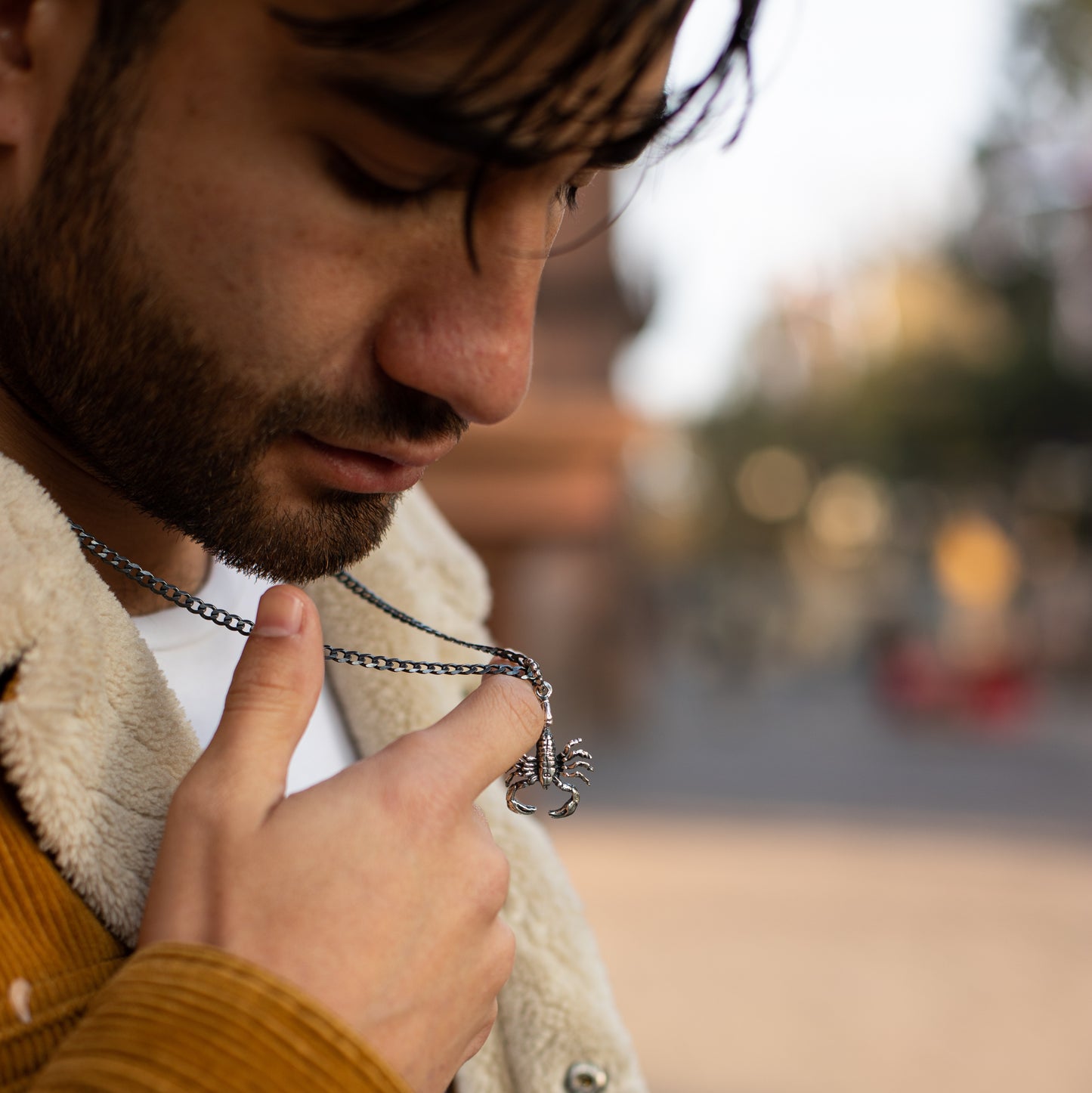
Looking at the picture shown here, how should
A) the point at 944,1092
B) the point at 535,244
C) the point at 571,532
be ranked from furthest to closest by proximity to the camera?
→ the point at 571,532, the point at 944,1092, the point at 535,244

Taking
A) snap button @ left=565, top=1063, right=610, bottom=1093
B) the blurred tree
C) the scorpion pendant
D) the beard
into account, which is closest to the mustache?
the beard

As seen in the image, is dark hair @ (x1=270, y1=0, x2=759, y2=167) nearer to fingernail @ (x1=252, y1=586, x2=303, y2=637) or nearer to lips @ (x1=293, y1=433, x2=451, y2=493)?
lips @ (x1=293, y1=433, x2=451, y2=493)

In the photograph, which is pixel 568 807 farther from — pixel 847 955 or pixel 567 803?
pixel 847 955

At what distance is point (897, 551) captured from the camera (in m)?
37.0

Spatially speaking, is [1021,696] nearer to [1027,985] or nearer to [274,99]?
[1027,985]

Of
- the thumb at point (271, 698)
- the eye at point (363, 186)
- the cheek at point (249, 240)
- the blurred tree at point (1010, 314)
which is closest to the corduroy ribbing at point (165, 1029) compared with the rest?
the thumb at point (271, 698)

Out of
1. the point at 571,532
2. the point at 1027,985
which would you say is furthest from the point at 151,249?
the point at 1027,985

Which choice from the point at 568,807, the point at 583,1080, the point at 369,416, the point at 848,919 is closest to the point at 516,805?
the point at 568,807

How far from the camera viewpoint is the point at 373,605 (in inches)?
58.2

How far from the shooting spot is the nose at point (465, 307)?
1034mm

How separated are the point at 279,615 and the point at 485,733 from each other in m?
0.20

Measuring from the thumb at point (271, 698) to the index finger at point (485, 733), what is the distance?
0.10 m

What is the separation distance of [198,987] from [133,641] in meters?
0.35

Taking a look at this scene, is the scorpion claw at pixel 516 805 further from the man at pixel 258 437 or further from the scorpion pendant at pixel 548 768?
the man at pixel 258 437
